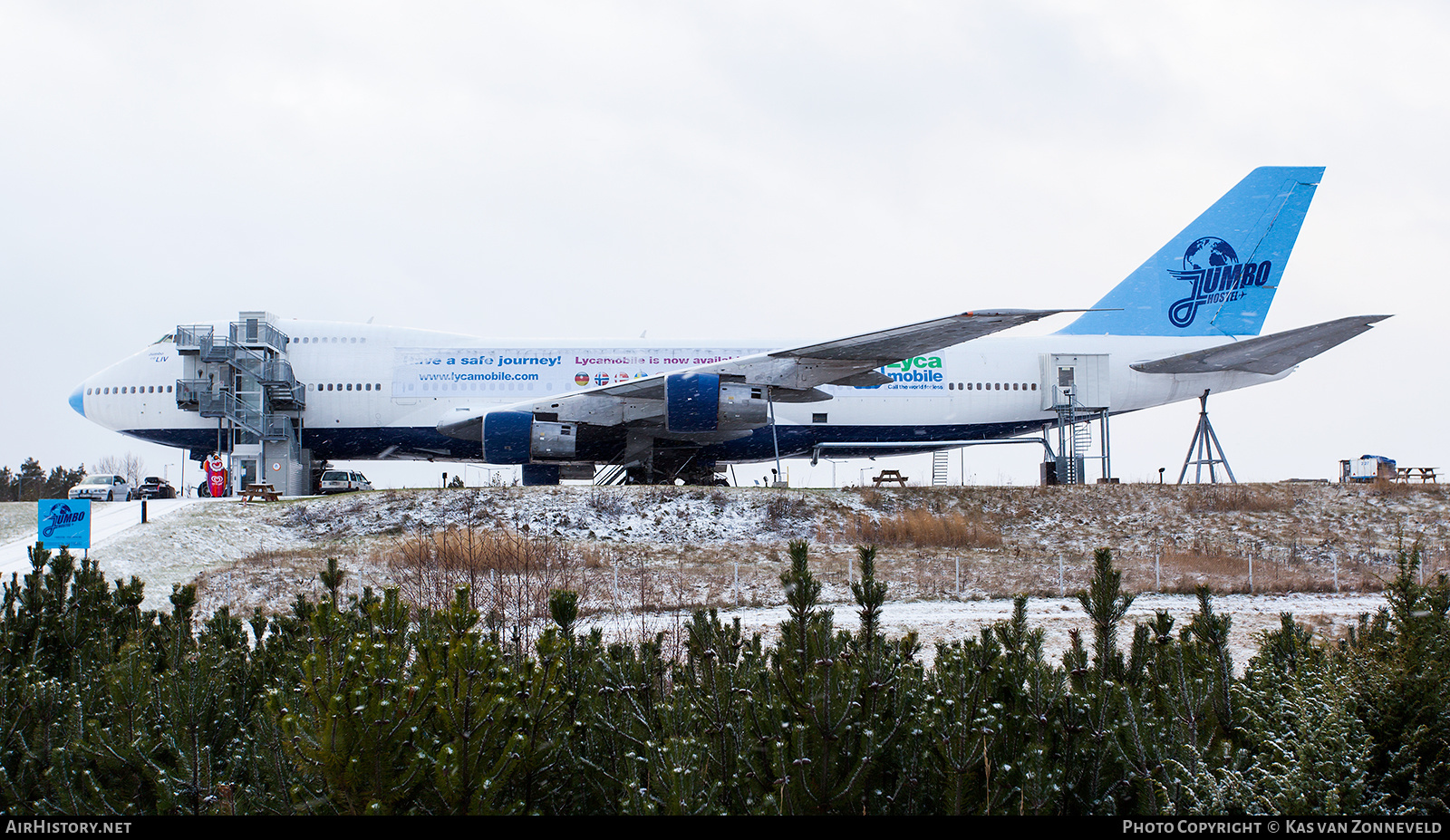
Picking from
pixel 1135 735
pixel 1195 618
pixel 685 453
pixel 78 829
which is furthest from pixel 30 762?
pixel 685 453

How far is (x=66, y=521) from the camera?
35.3 ft

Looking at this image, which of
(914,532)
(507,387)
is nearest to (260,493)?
(507,387)

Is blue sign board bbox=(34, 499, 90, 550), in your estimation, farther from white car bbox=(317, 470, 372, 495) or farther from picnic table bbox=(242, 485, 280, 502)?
white car bbox=(317, 470, 372, 495)

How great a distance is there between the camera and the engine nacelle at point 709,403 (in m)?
18.0

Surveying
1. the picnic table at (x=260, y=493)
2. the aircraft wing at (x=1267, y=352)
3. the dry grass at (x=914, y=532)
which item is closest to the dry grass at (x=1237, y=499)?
the aircraft wing at (x=1267, y=352)

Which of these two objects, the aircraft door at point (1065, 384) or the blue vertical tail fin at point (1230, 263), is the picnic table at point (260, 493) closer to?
the aircraft door at point (1065, 384)

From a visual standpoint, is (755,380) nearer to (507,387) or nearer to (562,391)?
(562,391)

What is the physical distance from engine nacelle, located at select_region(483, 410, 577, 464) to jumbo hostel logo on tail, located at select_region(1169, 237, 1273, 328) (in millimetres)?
18114

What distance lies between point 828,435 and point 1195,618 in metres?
18.4

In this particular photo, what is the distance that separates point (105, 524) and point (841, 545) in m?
15.3

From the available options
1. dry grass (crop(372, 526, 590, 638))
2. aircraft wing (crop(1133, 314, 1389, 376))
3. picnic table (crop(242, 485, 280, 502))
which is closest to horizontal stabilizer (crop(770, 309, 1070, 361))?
dry grass (crop(372, 526, 590, 638))

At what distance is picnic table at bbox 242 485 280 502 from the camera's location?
20.3 m

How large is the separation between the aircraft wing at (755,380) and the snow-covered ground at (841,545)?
174 centimetres

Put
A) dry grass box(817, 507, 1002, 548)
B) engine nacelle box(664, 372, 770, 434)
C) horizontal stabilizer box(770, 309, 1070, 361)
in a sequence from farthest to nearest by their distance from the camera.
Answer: dry grass box(817, 507, 1002, 548)
engine nacelle box(664, 372, 770, 434)
horizontal stabilizer box(770, 309, 1070, 361)
